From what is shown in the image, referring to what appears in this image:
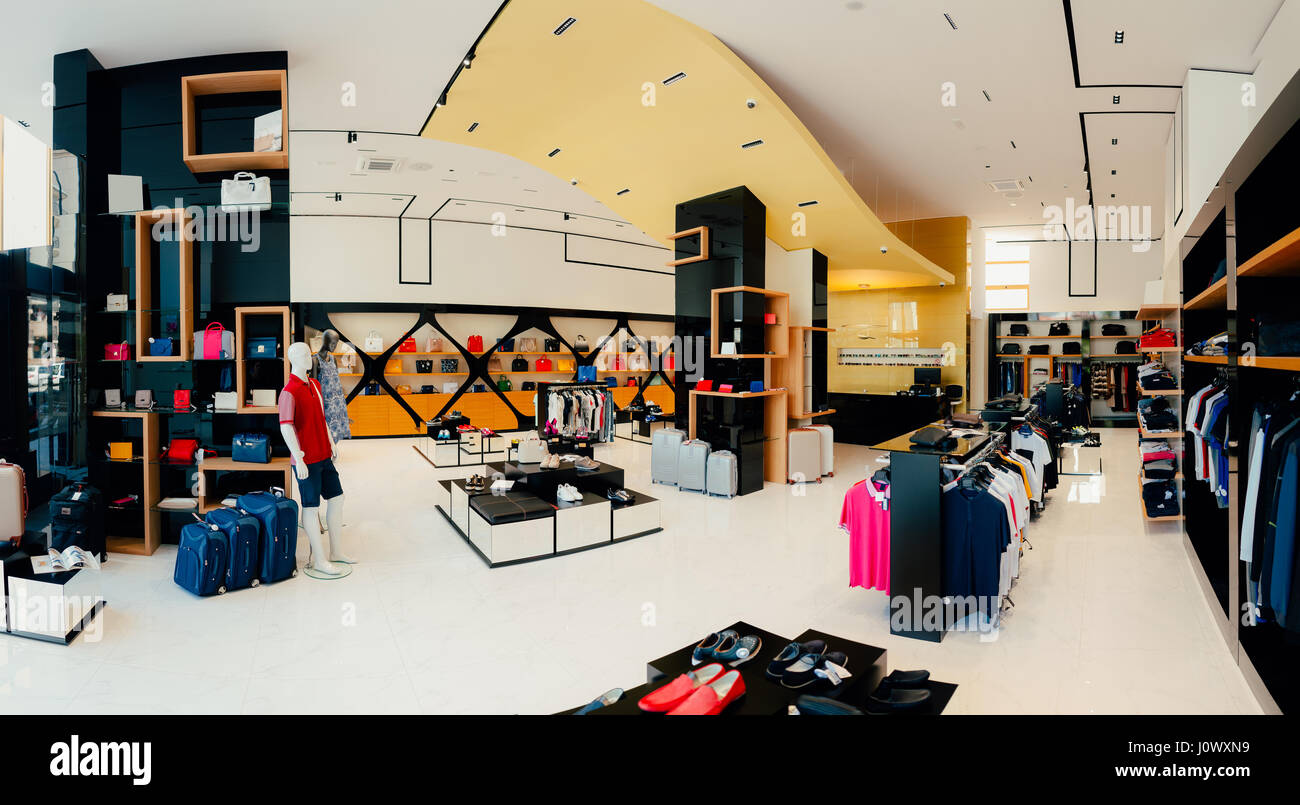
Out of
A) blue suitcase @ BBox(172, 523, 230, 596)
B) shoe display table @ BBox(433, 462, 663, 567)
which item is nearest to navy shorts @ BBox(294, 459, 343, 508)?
blue suitcase @ BBox(172, 523, 230, 596)

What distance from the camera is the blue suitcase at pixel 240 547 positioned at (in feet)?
13.1

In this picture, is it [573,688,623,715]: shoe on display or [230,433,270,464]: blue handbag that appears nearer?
[573,688,623,715]: shoe on display

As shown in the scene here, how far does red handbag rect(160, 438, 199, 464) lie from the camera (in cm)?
→ 487

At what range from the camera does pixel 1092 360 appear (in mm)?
13672

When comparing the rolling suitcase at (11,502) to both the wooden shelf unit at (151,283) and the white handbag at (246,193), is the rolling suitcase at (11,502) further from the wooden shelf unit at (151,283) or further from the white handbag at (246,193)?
the white handbag at (246,193)

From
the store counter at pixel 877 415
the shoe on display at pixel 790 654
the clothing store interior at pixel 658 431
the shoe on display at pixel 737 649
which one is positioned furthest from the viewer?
the store counter at pixel 877 415

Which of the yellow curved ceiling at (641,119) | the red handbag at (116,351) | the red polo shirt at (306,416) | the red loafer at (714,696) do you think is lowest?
the red loafer at (714,696)

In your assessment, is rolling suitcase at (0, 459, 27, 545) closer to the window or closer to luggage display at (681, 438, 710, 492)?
luggage display at (681, 438, 710, 492)

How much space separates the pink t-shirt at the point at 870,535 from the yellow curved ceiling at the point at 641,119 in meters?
3.59

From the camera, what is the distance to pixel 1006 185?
9664 mm

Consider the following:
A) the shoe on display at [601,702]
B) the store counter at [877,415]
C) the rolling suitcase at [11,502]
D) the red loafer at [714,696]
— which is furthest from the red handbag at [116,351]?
the store counter at [877,415]

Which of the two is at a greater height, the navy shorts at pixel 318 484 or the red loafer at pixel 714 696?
the navy shorts at pixel 318 484

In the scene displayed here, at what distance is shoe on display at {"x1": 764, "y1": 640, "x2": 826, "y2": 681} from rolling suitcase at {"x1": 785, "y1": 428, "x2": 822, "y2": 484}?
5646 millimetres
